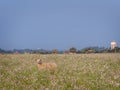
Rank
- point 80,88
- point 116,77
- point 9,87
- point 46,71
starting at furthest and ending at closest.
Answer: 1. point 46,71
2. point 116,77
3. point 9,87
4. point 80,88

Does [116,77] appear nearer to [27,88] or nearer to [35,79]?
[35,79]

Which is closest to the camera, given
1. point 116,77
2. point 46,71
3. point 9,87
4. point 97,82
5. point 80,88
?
point 80,88

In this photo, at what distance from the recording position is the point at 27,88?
10539mm

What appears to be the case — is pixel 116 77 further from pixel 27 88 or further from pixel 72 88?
pixel 27 88

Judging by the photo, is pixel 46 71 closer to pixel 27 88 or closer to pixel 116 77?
pixel 116 77

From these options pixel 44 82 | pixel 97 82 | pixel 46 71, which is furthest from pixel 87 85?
pixel 46 71

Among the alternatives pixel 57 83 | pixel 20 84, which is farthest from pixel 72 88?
pixel 20 84

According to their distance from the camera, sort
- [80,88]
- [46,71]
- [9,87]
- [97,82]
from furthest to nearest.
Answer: [46,71] < [97,82] < [9,87] < [80,88]

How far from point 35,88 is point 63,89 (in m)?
0.87

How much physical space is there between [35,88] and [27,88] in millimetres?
239

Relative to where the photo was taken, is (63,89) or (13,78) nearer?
(63,89)

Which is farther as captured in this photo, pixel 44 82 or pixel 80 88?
pixel 44 82

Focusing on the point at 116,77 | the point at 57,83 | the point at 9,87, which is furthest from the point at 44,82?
the point at 116,77

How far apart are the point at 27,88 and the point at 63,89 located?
1.10 m
